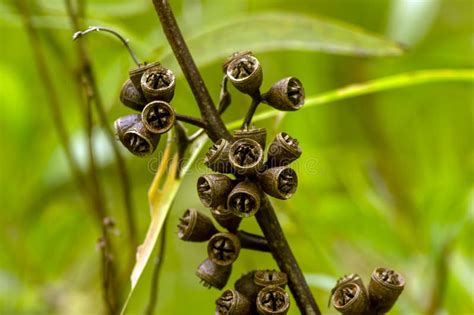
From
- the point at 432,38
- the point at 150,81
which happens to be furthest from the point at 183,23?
the point at 150,81

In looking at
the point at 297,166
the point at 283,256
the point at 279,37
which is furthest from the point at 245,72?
the point at 297,166

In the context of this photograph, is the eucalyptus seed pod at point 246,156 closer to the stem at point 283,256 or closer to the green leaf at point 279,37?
the stem at point 283,256

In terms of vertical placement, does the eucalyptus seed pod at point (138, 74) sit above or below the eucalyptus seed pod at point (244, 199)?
above

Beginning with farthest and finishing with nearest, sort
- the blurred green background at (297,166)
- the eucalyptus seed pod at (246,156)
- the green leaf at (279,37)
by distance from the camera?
the blurred green background at (297,166) → the green leaf at (279,37) → the eucalyptus seed pod at (246,156)

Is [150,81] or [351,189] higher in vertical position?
[351,189]

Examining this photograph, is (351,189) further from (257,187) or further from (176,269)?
(257,187)

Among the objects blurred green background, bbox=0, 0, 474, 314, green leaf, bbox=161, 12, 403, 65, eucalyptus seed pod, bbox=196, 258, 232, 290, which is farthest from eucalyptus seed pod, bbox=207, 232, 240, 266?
blurred green background, bbox=0, 0, 474, 314

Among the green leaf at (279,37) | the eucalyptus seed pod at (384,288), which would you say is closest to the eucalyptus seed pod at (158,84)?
the eucalyptus seed pod at (384,288)
